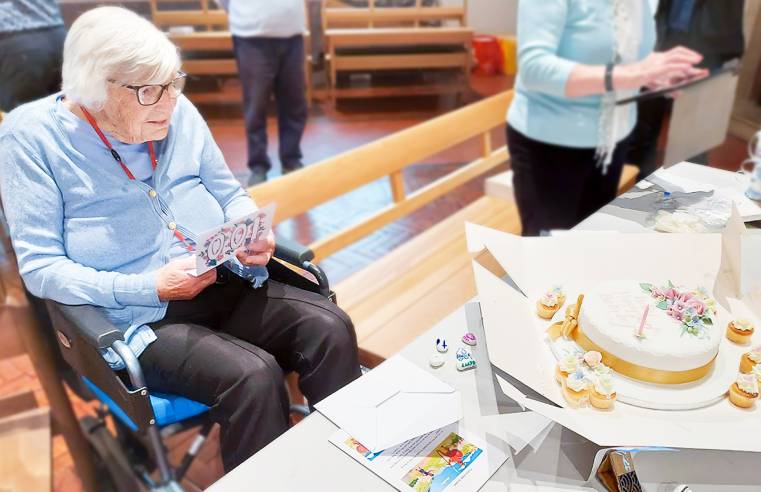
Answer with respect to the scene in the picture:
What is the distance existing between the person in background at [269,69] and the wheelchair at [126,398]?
2204 millimetres

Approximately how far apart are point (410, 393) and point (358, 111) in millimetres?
5434

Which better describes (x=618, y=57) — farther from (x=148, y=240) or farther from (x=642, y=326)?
(x=148, y=240)

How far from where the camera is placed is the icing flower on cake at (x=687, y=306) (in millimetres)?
1041

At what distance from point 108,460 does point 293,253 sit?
1.26 m

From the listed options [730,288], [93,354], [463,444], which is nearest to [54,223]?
[93,354]

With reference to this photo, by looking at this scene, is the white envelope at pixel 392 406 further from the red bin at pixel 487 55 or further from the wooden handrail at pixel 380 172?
the red bin at pixel 487 55

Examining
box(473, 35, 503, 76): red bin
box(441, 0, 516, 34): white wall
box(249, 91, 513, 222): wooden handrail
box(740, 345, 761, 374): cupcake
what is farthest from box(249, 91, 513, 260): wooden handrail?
box(473, 35, 503, 76): red bin

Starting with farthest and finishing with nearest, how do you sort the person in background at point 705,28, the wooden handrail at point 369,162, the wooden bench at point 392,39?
the wooden bench at point 392,39 < the person in background at point 705,28 < the wooden handrail at point 369,162

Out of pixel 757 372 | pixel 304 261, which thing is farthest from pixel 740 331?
pixel 304 261

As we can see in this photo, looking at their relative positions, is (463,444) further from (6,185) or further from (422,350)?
(6,185)

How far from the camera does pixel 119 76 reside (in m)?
1.35

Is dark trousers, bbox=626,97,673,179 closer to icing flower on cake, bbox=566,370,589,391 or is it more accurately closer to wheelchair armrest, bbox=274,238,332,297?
wheelchair armrest, bbox=274,238,332,297

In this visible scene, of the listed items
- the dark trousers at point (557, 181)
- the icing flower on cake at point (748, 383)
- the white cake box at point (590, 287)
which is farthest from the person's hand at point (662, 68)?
the icing flower on cake at point (748, 383)

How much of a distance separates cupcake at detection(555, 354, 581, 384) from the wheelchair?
76 cm
